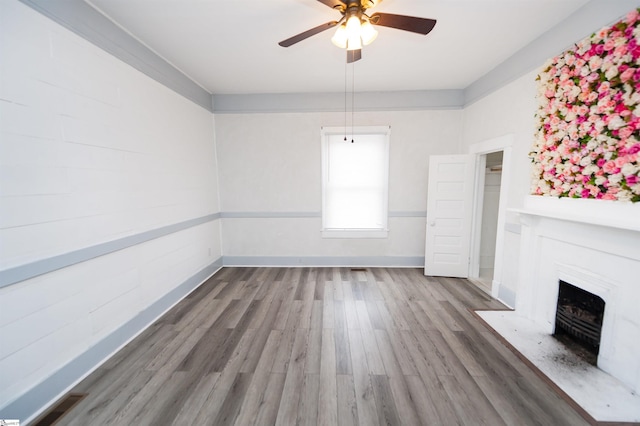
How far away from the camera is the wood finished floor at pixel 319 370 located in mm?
1519

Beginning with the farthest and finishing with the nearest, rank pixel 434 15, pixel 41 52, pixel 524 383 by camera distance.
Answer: pixel 434 15, pixel 524 383, pixel 41 52

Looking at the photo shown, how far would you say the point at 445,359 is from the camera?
198cm

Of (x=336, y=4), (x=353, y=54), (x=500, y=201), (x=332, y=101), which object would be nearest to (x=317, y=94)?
(x=332, y=101)

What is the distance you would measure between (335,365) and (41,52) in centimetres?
315

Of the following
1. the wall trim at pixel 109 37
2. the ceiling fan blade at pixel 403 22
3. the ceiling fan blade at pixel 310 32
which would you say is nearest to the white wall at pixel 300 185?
the wall trim at pixel 109 37

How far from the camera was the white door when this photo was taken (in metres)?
3.55

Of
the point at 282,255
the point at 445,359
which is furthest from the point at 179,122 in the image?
the point at 445,359

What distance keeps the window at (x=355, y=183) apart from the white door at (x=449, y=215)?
0.77 m

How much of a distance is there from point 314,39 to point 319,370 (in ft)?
10.3

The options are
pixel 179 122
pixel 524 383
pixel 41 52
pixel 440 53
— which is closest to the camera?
pixel 41 52

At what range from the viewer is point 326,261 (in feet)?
13.7

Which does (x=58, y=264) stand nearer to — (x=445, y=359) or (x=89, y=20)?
(x=89, y=20)

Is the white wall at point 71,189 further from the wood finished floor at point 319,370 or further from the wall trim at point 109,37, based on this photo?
the wood finished floor at point 319,370

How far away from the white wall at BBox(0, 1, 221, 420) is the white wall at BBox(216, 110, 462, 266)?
1.35 m
